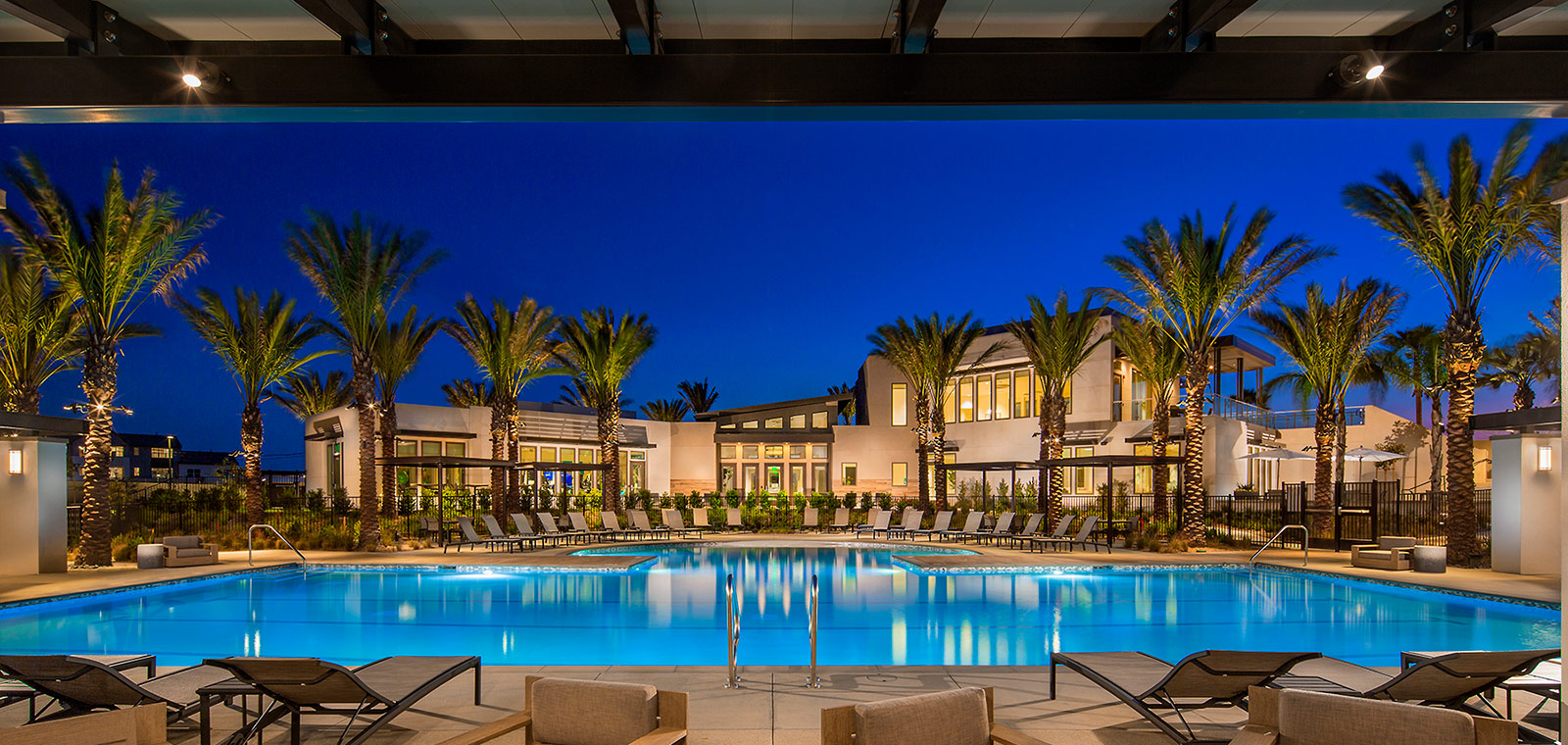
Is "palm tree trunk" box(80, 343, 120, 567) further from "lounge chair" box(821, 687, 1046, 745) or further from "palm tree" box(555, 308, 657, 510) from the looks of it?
"lounge chair" box(821, 687, 1046, 745)

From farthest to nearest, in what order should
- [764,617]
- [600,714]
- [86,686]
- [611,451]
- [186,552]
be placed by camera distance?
[611,451], [186,552], [764,617], [86,686], [600,714]

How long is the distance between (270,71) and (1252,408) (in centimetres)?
3473

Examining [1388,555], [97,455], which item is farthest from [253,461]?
[1388,555]

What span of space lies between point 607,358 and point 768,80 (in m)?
24.7

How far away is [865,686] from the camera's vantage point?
6598mm

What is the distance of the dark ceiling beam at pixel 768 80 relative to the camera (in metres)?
3.28

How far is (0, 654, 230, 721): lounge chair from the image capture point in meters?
4.86

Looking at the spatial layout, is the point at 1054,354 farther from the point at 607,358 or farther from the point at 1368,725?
the point at 1368,725

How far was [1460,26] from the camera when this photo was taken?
10.3 ft

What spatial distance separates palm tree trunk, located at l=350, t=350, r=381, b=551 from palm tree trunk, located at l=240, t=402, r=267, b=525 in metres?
2.06

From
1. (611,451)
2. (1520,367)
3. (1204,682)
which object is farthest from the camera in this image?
Answer: (1520,367)

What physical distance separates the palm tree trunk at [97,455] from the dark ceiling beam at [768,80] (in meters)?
15.9

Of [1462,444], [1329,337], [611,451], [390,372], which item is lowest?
[611,451]

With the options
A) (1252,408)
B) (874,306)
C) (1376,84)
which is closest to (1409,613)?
(1376,84)
